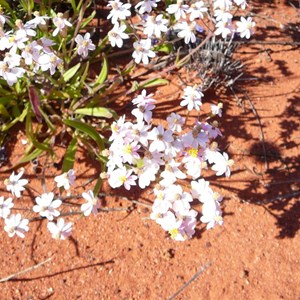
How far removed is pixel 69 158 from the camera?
260 cm

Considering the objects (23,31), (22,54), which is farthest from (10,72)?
(23,31)

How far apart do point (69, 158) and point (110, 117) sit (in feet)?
1.01

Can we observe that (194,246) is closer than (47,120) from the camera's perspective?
No

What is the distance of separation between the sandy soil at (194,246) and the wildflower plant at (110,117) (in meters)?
0.14

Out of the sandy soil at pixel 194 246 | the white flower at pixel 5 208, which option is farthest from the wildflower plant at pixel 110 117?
the sandy soil at pixel 194 246

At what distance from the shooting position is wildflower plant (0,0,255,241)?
211 centimetres

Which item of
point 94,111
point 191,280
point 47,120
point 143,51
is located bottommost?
point 191,280

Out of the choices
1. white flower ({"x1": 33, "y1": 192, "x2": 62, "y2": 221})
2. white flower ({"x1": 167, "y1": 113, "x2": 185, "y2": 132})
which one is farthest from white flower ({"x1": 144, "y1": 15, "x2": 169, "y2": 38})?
white flower ({"x1": 33, "y1": 192, "x2": 62, "y2": 221})

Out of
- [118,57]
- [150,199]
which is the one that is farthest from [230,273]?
[118,57]

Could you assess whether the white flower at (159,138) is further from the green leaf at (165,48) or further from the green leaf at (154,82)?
the green leaf at (165,48)

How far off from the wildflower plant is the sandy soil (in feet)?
0.46

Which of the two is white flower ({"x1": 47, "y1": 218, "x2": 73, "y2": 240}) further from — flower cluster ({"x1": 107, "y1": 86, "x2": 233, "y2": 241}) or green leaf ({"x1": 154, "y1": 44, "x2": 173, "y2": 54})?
green leaf ({"x1": 154, "y1": 44, "x2": 173, "y2": 54})

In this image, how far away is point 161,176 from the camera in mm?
2160

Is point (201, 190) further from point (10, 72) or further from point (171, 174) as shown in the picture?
point (10, 72)
